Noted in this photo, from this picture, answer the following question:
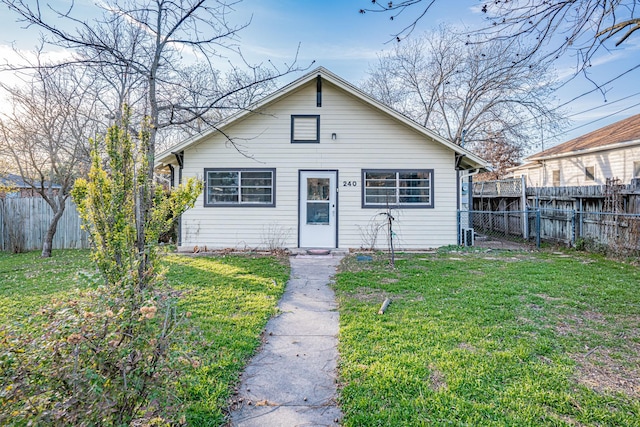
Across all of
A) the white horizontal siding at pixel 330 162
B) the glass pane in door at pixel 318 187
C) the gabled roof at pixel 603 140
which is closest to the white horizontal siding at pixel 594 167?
the gabled roof at pixel 603 140

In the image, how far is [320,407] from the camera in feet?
8.30

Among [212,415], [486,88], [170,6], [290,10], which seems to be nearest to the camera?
[212,415]

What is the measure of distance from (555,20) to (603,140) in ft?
51.0

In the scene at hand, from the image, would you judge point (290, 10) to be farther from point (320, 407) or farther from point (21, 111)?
point (21, 111)

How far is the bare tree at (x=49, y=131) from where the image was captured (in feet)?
31.9

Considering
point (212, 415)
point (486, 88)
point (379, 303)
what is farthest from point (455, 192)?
point (486, 88)

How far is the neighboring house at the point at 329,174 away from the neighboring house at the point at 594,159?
24.5ft

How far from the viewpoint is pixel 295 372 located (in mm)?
3066

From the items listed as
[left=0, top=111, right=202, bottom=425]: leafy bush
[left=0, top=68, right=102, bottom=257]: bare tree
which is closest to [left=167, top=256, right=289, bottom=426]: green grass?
[left=0, top=111, right=202, bottom=425]: leafy bush

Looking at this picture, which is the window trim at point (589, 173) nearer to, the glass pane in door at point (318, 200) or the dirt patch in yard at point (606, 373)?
the glass pane in door at point (318, 200)

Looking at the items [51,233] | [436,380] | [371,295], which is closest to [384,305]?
[371,295]

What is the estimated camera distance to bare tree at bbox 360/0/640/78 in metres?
3.08

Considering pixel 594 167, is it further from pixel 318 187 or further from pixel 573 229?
pixel 318 187

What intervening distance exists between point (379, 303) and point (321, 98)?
22.5 ft
